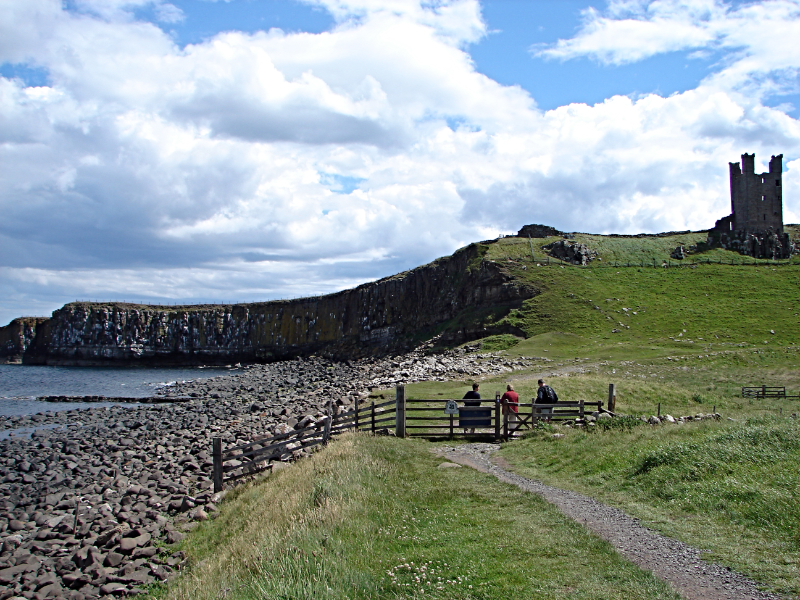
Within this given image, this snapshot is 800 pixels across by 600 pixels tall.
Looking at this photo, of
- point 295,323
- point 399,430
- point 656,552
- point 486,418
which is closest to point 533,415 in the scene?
point 486,418

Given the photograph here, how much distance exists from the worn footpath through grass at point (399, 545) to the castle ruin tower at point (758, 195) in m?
102

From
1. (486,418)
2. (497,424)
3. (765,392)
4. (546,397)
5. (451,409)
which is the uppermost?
(546,397)

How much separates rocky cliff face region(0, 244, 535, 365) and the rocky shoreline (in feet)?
92.4

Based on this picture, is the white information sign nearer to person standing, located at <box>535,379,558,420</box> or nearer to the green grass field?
the green grass field

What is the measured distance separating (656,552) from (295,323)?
117 meters

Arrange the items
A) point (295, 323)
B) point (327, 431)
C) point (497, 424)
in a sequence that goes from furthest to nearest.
Result: point (295, 323) → point (327, 431) → point (497, 424)

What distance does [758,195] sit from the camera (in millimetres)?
97188

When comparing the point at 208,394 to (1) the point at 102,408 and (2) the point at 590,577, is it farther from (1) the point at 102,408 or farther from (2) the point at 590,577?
(2) the point at 590,577

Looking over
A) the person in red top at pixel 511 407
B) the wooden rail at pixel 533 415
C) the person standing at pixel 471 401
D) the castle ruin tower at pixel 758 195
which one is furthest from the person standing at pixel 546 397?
the castle ruin tower at pixel 758 195

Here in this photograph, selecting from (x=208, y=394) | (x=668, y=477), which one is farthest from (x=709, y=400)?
(x=208, y=394)

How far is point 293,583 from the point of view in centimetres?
852

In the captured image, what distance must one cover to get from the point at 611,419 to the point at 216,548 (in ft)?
44.5

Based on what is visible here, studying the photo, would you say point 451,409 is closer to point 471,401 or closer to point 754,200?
point 471,401

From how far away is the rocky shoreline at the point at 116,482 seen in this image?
526 inches
